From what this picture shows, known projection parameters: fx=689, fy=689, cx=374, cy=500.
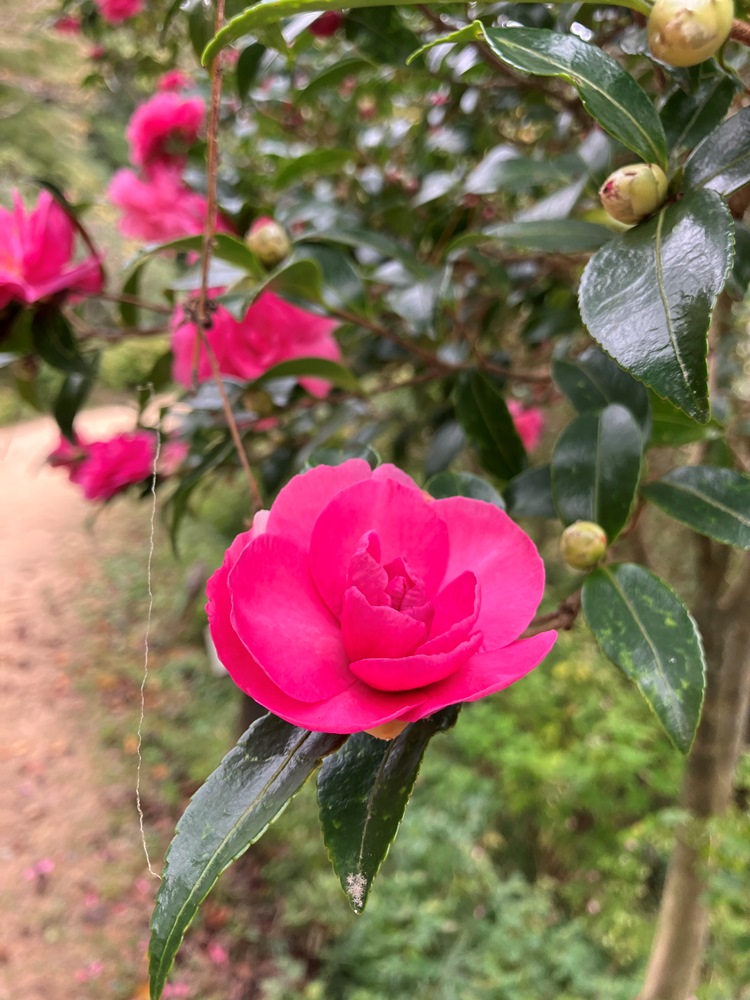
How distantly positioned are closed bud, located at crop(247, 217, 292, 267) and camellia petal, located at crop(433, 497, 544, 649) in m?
0.41

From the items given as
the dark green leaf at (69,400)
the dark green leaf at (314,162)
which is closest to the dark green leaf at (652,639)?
the dark green leaf at (314,162)

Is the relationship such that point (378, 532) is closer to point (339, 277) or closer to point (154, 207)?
point (339, 277)

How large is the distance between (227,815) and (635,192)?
13.8 inches

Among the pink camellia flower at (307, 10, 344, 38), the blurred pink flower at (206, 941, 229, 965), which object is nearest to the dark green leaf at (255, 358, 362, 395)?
the pink camellia flower at (307, 10, 344, 38)

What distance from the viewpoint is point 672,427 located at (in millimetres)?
534

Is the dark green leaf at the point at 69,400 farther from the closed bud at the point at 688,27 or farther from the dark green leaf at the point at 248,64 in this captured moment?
the closed bud at the point at 688,27

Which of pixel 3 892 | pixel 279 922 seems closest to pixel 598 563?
pixel 279 922

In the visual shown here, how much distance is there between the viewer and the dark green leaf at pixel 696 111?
0.40 meters

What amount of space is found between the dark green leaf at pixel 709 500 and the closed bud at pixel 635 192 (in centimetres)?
19

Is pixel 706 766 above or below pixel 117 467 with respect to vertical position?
below

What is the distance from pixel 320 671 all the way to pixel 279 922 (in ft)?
6.77

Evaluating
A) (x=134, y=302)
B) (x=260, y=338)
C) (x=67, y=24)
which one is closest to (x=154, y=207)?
(x=134, y=302)

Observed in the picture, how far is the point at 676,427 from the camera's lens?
0.53m

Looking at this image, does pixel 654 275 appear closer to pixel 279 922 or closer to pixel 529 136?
pixel 529 136
